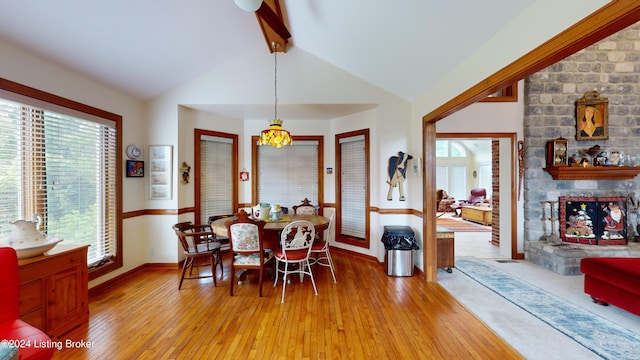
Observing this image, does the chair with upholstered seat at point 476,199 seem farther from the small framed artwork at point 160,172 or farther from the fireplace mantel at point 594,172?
the small framed artwork at point 160,172

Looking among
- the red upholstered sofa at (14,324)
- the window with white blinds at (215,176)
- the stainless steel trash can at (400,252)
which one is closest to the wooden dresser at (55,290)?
the red upholstered sofa at (14,324)

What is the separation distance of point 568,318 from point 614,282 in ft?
1.96

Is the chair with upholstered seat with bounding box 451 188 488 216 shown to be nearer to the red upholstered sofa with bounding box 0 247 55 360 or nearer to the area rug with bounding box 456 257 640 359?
the area rug with bounding box 456 257 640 359

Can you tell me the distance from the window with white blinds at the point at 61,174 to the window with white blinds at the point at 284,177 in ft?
7.56

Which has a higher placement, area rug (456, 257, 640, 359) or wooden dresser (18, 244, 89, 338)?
wooden dresser (18, 244, 89, 338)

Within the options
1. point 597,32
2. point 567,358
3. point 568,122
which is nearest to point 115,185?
point 597,32

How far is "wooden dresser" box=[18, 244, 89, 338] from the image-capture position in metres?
1.92

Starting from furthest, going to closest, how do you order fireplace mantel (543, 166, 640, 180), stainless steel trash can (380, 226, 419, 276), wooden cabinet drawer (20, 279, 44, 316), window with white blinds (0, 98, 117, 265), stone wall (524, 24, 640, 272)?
stone wall (524, 24, 640, 272)
fireplace mantel (543, 166, 640, 180)
stainless steel trash can (380, 226, 419, 276)
window with white blinds (0, 98, 117, 265)
wooden cabinet drawer (20, 279, 44, 316)

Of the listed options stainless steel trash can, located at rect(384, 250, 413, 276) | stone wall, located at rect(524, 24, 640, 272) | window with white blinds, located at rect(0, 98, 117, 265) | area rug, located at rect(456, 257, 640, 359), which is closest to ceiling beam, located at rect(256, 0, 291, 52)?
window with white blinds, located at rect(0, 98, 117, 265)

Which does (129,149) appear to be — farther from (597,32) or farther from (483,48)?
(597,32)

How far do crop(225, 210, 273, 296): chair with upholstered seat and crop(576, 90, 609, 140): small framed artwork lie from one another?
206 inches

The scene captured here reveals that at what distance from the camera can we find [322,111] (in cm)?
428

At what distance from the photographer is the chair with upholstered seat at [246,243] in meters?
2.78

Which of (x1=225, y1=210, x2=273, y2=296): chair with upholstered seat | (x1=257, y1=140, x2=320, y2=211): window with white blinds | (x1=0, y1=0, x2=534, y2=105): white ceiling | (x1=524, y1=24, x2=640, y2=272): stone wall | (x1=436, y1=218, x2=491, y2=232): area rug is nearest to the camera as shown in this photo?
(x1=0, y1=0, x2=534, y2=105): white ceiling
